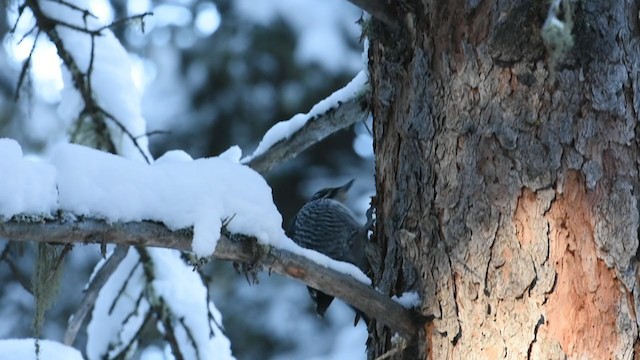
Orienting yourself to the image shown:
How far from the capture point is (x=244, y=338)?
7.17 meters

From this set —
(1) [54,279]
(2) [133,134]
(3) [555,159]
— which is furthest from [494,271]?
(2) [133,134]

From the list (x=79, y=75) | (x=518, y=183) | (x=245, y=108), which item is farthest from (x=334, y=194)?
(x=245, y=108)

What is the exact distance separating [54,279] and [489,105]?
87 centimetres

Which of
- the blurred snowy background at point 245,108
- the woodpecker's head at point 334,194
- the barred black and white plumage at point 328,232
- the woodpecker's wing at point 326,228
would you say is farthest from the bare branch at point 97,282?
the blurred snowy background at point 245,108

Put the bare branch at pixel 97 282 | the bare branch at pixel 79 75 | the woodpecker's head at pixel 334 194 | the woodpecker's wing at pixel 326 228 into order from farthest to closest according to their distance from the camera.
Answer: the woodpecker's head at pixel 334 194 < the woodpecker's wing at pixel 326 228 < the bare branch at pixel 79 75 < the bare branch at pixel 97 282

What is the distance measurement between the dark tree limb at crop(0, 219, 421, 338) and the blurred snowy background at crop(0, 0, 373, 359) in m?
4.81

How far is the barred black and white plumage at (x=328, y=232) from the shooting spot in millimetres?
2863

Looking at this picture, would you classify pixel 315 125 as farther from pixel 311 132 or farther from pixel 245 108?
pixel 245 108

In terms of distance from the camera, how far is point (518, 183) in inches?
71.5

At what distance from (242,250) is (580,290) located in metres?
0.56

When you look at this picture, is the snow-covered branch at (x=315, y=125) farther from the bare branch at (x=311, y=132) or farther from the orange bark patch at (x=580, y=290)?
the orange bark patch at (x=580, y=290)

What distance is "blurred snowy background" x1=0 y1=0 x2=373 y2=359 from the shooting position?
22.2 ft

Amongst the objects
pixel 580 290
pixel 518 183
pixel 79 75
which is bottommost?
pixel 580 290

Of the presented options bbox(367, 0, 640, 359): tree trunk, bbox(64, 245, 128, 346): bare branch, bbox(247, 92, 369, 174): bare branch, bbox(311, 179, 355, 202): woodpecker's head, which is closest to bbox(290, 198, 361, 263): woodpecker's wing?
bbox(311, 179, 355, 202): woodpecker's head
